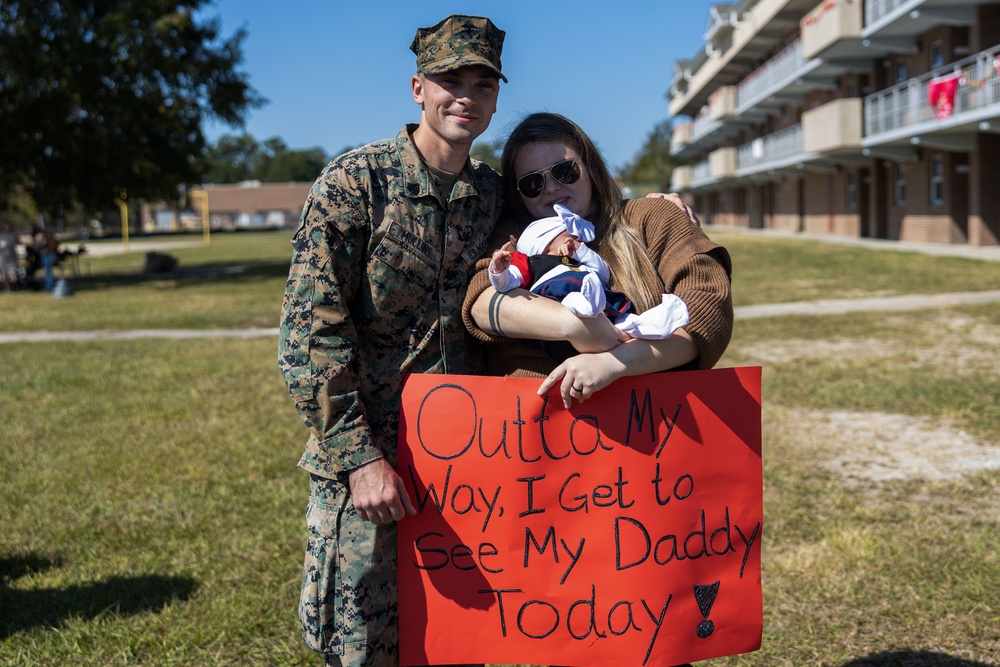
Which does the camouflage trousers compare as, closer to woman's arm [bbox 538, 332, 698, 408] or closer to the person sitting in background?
woman's arm [bbox 538, 332, 698, 408]

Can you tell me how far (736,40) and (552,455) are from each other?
51.8 m

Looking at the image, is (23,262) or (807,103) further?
(807,103)

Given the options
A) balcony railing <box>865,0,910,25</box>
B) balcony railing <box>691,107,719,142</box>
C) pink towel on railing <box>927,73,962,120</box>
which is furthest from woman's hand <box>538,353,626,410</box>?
balcony railing <box>691,107,719,142</box>

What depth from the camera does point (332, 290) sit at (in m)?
2.32

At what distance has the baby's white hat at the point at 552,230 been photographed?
2.32 metres

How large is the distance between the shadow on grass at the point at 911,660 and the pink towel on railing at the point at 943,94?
23295mm

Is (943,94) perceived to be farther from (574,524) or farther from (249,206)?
(249,206)

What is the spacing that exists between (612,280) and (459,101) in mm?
602

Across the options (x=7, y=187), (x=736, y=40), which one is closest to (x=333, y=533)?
(x=7, y=187)

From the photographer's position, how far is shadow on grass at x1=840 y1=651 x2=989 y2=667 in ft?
11.6

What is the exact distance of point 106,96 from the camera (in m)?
24.5

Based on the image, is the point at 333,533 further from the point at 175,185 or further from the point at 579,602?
the point at 175,185

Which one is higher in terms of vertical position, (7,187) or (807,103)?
(807,103)

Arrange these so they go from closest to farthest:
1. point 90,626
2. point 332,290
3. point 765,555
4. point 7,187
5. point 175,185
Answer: point 332,290 < point 90,626 < point 765,555 < point 7,187 < point 175,185
